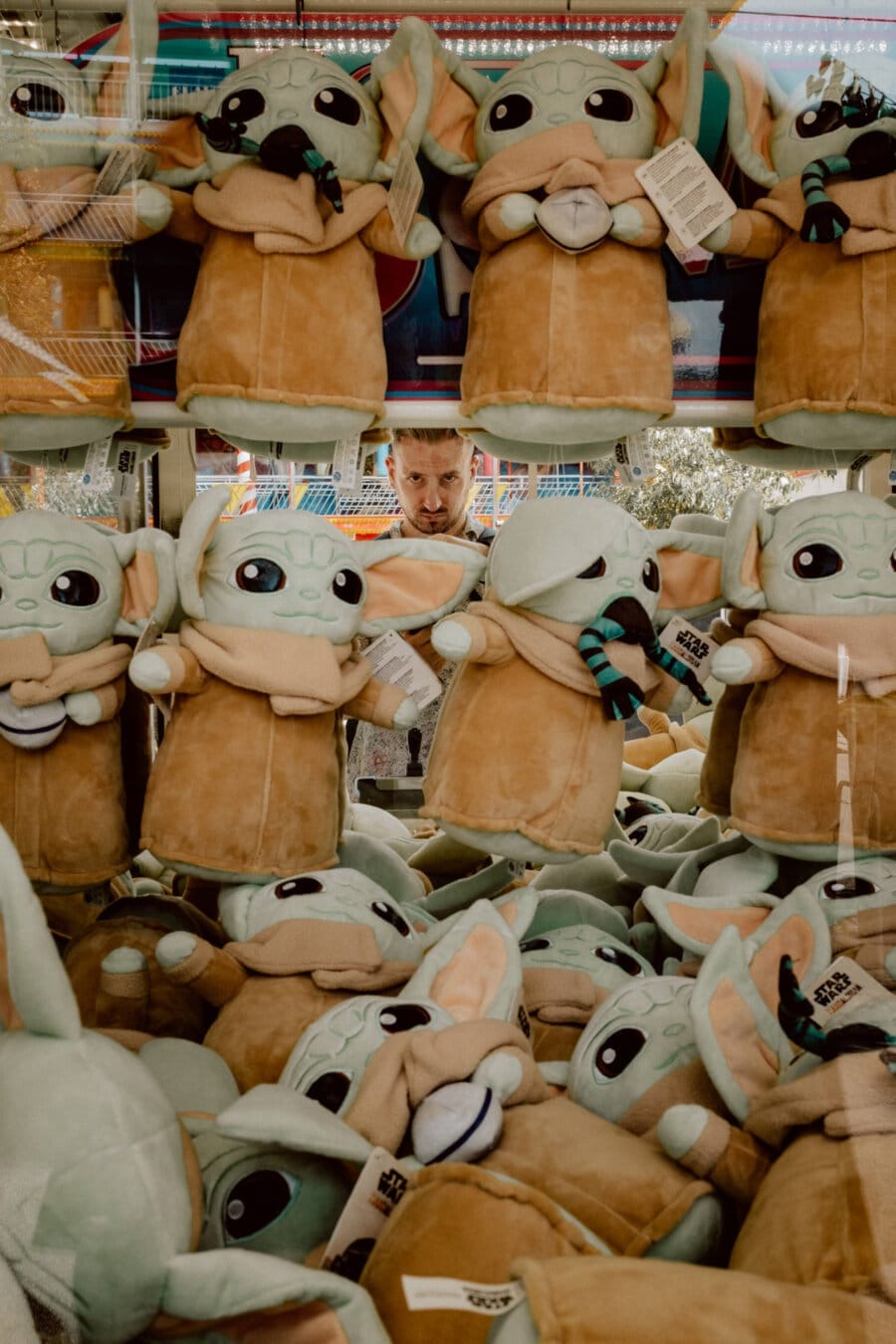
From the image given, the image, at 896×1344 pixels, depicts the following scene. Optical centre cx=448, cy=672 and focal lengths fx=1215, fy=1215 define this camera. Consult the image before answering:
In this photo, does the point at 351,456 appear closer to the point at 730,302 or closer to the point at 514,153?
the point at 514,153

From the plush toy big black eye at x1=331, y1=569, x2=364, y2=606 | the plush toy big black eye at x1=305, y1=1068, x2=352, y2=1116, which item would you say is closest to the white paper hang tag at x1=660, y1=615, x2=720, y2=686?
the plush toy big black eye at x1=331, y1=569, x2=364, y2=606

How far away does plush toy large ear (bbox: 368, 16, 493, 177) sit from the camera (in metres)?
1.42

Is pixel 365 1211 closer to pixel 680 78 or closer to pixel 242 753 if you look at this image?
pixel 242 753

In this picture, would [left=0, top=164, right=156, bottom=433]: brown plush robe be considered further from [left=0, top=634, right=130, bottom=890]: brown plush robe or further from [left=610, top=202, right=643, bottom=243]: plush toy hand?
[left=610, top=202, right=643, bottom=243]: plush toy hand

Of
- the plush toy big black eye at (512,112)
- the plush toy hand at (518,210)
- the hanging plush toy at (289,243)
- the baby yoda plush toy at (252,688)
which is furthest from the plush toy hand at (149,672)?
the plush toy big black eye at (512,112)

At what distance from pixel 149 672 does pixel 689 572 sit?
2.14 ft

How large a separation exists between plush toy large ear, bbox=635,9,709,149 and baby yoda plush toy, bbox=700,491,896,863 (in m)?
0.45

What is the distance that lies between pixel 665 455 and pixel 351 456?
0.43 meters

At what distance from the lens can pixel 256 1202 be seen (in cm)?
85

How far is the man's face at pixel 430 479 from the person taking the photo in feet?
5.57

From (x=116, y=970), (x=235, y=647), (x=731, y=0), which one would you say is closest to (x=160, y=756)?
(x=235, y=647)

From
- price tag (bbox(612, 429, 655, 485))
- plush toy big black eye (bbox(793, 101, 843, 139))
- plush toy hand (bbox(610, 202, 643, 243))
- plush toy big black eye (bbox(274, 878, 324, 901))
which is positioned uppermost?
plush toy big black eye (bbox(793, 101, 843, 139))

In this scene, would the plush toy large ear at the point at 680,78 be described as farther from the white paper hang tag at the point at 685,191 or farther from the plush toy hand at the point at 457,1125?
the plush toy hand at the point at 457,1125

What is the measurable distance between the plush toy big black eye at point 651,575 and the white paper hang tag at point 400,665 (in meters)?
0.29
